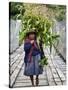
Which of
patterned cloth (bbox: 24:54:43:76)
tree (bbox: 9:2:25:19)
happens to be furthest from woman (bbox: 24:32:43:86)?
tree (bbox: 9:2:25:19)

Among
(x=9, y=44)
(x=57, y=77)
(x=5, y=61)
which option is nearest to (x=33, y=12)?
(x=9, y=44)

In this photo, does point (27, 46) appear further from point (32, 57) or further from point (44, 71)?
point (44, 71)

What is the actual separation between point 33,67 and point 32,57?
0.11 m

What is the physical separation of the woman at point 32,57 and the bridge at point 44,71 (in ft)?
0.14

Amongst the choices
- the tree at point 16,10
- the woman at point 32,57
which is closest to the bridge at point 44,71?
the woman at point 32,57

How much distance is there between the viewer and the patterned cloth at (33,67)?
2248 mm

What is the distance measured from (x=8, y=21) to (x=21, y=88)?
2.30 ft

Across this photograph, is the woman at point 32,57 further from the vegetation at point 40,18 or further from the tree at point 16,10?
the tree at point 16,10

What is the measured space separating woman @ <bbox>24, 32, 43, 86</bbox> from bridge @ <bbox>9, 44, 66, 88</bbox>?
1.7 inches

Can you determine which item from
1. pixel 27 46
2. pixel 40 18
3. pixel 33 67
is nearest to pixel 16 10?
Answer: pixel 40 18

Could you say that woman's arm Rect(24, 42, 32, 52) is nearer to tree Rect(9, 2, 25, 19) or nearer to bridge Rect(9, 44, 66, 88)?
bridge Rect(9, 44, 66, 88)

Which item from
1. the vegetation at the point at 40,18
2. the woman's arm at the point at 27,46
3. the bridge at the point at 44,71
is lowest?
the bridge at the point at 44,71

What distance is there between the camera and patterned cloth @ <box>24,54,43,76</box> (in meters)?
2.25

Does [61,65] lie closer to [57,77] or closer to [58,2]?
[57,77]
